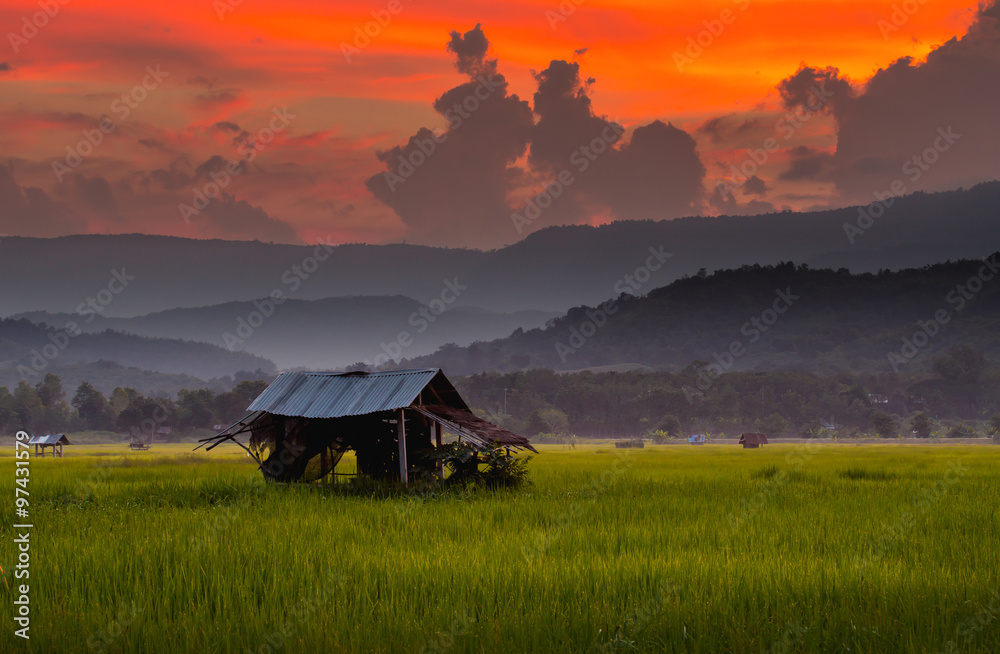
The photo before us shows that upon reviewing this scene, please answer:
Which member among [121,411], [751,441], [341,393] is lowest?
[751,441]

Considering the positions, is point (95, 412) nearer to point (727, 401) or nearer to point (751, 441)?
point (751, 441)

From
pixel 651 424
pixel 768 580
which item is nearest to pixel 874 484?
pixel 768 580

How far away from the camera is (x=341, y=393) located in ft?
81.9

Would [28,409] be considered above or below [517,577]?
above

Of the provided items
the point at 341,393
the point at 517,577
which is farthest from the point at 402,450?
the point at 517,577

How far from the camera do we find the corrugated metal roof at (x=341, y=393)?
2339cm

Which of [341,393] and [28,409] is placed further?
[28,409]

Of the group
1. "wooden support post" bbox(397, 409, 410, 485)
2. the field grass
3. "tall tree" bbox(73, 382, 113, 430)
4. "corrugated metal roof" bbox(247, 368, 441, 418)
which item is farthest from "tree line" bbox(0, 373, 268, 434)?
the field grass

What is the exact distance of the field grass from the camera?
7887 mm

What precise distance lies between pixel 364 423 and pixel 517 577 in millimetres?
15443

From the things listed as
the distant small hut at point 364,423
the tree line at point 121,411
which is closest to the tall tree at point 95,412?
the tree line at point 121,411

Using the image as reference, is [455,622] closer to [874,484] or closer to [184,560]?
[184,560]

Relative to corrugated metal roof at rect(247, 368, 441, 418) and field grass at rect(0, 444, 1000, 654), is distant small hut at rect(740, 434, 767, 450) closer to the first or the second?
corrugated metal roof at rect(247, 368, 441, 418)

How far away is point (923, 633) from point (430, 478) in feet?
51.9
